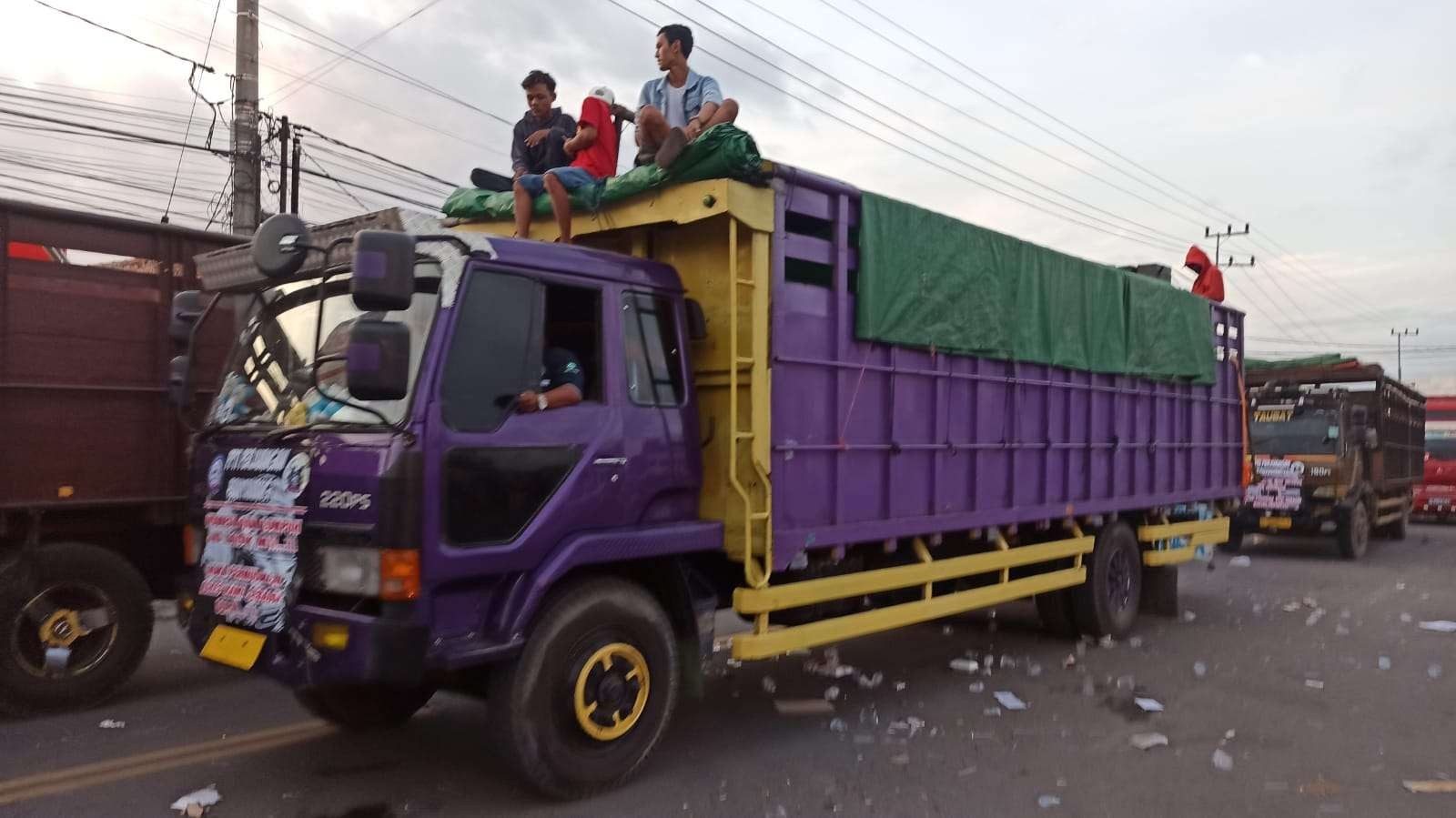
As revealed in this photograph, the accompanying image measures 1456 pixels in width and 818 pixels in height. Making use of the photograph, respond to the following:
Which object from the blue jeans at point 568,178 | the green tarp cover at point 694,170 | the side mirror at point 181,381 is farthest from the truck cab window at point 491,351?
the side mirror at point 181,381

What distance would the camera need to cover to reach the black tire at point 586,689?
3.88 metres

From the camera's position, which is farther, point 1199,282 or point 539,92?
point 1199,282

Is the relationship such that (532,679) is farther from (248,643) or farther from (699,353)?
(699,353)

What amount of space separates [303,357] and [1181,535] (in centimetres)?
743

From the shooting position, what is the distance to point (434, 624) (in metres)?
3.63

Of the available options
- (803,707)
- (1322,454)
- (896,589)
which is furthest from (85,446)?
(1322,454)

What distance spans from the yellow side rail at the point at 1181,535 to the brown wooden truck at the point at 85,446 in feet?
23.2

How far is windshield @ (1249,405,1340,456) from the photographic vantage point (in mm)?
14180

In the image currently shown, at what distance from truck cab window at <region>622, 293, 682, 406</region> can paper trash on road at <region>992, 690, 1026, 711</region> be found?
9.50 ft

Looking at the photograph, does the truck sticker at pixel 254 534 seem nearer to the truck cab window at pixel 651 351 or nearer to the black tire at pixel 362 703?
the black tire at pixel 362 703

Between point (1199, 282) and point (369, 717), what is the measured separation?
800cm

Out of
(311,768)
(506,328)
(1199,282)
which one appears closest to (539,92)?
(506,328)

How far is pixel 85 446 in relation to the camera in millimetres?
5566

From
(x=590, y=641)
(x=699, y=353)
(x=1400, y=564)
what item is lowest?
(x=1400, y=564)
